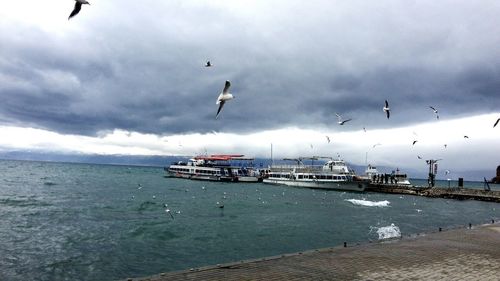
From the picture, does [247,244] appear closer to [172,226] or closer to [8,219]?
[172,226]

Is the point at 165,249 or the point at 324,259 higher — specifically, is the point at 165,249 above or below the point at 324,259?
below

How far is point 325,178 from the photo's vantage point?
87.3m

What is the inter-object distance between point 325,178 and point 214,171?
33.3 m

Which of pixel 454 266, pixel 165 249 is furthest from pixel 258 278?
pixel 165 249

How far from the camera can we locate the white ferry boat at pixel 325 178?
8131cm

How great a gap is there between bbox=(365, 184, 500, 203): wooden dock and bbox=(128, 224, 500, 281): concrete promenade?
5916cm

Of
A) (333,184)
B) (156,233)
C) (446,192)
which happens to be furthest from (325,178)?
(156,233)

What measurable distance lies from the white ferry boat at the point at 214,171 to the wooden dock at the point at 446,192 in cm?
3678

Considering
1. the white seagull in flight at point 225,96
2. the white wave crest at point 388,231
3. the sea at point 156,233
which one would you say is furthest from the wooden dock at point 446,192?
the white seagull in flight at point 225,96

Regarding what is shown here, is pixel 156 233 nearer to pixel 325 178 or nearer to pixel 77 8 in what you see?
pixel 77 8

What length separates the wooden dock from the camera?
224ft

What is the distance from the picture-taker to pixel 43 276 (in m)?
15.4

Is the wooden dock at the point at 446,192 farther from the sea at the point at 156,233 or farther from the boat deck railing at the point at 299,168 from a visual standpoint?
the sea at the point at 156,233

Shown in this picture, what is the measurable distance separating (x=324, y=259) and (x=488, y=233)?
40.0 ft
